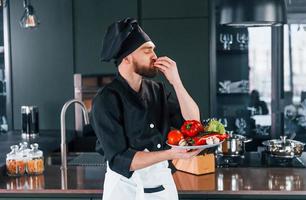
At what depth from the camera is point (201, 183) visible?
2379 millimetres

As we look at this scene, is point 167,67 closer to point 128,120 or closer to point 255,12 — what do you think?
point 128,120

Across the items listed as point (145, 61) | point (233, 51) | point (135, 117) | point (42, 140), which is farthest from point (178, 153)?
point (233, 51)

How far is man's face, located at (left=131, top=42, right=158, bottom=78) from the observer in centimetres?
202

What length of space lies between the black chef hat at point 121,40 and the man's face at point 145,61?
0.09 feet

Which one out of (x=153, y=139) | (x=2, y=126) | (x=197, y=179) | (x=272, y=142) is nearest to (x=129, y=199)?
(x=153, y=139)

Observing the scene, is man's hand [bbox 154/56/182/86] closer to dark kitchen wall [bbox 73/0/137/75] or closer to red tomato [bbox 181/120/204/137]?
red tomato [bbox 181/120/204/137]

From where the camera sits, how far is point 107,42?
2000 mm

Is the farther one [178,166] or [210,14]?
[210,14]

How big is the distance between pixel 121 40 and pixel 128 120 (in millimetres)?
303

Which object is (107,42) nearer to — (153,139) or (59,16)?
(153,139)

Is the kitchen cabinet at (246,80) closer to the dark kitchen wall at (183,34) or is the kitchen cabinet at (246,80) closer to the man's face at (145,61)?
the dark kitchen wall at (183,34)

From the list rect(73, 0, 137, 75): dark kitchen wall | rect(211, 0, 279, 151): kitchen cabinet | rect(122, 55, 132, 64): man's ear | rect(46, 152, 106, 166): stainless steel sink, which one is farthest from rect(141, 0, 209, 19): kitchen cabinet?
rect(122, 55, 132, 64): man's ear

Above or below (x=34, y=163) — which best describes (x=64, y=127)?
above

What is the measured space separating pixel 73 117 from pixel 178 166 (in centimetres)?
205
